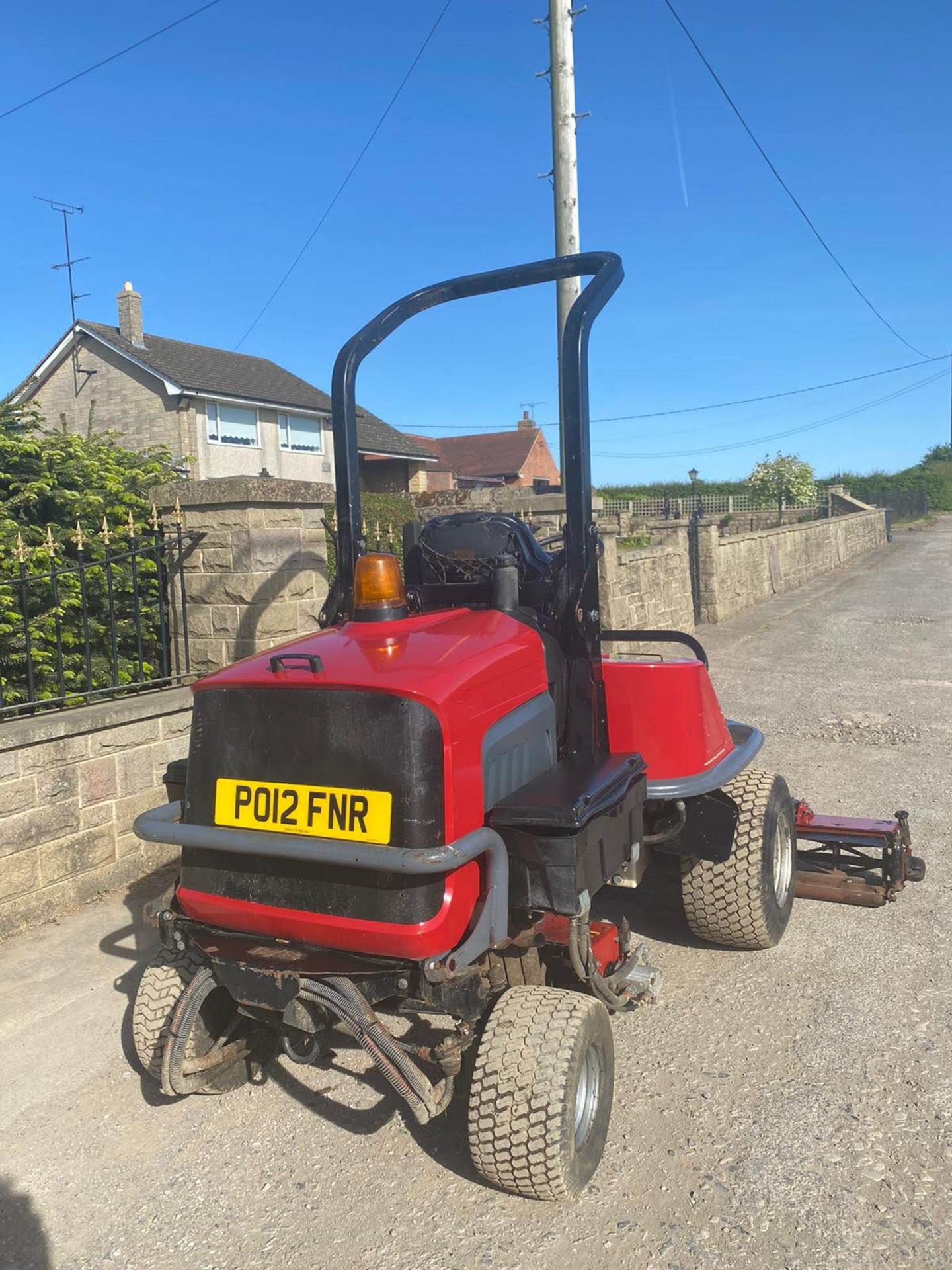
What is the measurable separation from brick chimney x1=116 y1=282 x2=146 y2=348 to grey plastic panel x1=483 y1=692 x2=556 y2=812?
2717 cm

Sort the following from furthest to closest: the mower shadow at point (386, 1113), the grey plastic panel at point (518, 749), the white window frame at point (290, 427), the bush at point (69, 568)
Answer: the white window frame at point (290, 427) < the bush at point (69, 568) < the mower shadow at point (386, 1113) < the grey plastic panel at point (518, 749)

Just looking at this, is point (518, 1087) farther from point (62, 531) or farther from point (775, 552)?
point (775, 552)

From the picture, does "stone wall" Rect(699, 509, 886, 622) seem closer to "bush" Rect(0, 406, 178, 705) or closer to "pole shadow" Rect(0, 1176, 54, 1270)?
"bush" Rect(0, 406, 178, 705)

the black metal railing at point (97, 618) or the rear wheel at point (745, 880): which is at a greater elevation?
the black metal railing at point (97, 618)

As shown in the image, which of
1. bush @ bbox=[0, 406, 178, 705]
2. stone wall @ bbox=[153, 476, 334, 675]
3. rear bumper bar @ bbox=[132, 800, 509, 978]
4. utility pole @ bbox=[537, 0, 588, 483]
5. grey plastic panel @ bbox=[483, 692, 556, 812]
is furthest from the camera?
utility pole @ bbox=[537, 0, 588, 483]

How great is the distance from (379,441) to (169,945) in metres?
31.0

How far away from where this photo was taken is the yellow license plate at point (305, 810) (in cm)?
232

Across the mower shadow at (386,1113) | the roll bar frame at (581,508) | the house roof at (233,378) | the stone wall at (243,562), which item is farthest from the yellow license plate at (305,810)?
the house roof at (233,378)

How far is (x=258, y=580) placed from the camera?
5141 mm

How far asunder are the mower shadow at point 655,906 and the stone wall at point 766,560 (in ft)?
31.2

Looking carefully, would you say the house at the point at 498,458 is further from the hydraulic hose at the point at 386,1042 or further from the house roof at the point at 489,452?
the hydraulic hose at the point at 386,1042

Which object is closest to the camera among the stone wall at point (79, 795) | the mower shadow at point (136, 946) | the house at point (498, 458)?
the mower shadow at point (136, 946)

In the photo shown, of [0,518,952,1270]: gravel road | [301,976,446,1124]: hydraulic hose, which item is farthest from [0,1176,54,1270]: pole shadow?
[301,976,446,1124]: hydraulic hose

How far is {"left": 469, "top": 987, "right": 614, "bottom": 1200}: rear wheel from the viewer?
91.9 inches
